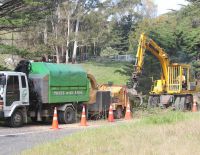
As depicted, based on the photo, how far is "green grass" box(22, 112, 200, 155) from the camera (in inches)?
403

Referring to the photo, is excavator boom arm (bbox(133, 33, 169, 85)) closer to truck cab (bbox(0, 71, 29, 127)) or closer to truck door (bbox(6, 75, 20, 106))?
truck cab (bbox(0, 71, 29, 127))

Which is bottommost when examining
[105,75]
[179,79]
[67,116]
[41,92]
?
[67,116]

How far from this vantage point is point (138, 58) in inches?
1233

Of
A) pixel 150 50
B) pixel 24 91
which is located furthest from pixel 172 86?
pixel 24 91

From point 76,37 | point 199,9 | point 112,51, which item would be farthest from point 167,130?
point 112,51

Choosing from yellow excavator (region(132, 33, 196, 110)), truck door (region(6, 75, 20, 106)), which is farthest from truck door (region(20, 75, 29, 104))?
yellow excavator (region(132, 33, 196, 110))

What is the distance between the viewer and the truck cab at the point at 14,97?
67.8 ft

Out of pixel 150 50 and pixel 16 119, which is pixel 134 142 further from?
pixel 150 50

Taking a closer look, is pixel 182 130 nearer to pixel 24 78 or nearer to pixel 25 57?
pixel 24 78

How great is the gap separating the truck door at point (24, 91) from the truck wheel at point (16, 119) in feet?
1.92

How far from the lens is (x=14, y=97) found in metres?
21.2

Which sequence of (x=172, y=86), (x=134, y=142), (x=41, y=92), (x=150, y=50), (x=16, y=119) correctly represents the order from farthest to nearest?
(x=150, y=50) → (x=172, y=86) → (x=41, y=92) → (x=16, y=119) → (x=134, y=142)

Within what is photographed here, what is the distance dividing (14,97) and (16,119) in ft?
3.19

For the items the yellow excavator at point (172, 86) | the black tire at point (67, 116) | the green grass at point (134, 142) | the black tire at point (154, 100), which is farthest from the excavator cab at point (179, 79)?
the green grass at point (134, 142)
